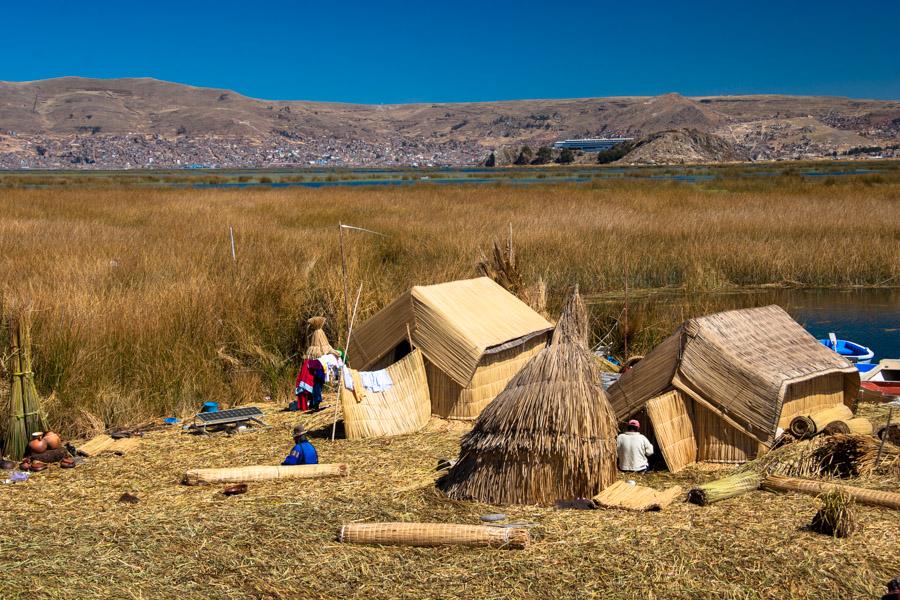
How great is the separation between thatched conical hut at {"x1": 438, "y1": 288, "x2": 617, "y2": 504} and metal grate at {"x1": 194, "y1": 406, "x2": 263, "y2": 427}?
265cm

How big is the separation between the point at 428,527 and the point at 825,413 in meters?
3.83

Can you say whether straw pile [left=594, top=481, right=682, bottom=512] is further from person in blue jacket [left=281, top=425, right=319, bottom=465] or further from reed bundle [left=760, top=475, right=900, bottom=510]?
person in blue jacket [left=281, top=425, right=319, bottom=465]

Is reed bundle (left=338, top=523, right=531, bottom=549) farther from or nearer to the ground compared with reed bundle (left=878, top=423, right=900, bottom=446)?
nearer to the ground

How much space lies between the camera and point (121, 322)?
30.7 ft

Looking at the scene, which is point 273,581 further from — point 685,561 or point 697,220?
point 697,220

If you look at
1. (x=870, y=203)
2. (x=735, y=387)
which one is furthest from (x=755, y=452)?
(x=870, y=203)

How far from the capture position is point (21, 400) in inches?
285

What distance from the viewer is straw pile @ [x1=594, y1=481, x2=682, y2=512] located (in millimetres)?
5455

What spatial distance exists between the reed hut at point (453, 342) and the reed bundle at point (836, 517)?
131 inches

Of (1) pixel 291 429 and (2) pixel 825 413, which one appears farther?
(1) pixel 291 429

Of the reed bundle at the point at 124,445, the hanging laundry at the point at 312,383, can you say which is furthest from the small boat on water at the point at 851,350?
the reed bundle at the point at 124,445

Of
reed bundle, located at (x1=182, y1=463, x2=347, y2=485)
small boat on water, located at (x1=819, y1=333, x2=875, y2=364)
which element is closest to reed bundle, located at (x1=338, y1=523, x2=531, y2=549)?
reed bundle, located at (x1=182, y1=463, x2=347, y2=485)

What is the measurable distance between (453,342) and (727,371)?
7.56ft

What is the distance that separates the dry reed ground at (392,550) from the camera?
4.39m
